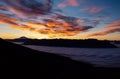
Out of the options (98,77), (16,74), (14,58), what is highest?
(14,58)

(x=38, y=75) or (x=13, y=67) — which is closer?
(x=13, y=67)

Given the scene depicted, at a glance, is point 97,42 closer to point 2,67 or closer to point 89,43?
point 89,43

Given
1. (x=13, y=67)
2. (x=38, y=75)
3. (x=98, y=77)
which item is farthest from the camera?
(x=98, y=77)

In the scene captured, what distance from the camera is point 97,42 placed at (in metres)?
196

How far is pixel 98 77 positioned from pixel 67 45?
569 feet

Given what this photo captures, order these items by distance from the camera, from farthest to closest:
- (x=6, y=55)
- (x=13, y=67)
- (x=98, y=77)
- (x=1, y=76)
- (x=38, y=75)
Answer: (x=98, y=77), (x=38, y=75), (x=6, y=55), (x=13, y=67), (x=1, y=76)

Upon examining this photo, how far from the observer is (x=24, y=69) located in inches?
545

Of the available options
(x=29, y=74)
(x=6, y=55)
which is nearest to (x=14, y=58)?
(x=6, y=55)

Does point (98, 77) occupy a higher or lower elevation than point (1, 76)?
lower

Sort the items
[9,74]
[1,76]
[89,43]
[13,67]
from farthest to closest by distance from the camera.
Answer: [89,43] → [13,67] → [9,74] → [1,76]

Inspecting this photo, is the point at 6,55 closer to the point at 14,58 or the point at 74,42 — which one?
the point at 14,58

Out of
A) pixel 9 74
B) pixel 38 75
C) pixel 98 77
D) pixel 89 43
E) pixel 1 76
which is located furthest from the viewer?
pixel 89 43

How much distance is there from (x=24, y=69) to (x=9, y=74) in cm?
239

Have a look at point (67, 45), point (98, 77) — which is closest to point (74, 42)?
point (67, 45)
